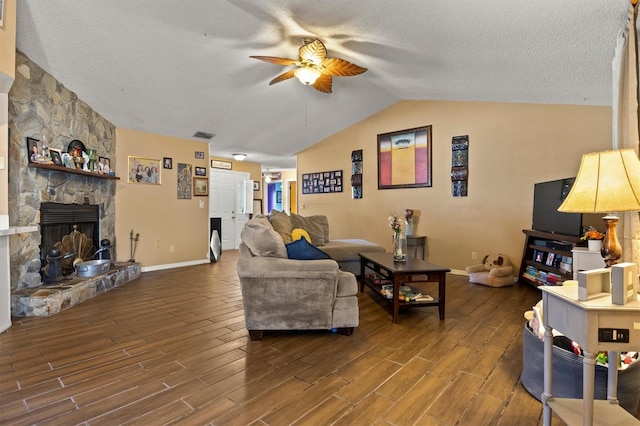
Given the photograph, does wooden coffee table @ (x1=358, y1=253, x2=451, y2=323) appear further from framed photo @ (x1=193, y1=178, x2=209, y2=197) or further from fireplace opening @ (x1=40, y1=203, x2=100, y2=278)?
framed photo @ (x1=193, y1=178, x2=209, y2=197)

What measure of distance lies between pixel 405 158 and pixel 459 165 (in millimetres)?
944

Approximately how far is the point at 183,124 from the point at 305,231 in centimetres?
269

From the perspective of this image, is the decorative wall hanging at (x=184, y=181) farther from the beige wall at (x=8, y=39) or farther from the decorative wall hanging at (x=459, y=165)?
the decorative wall hanging at (x=459, y=165)

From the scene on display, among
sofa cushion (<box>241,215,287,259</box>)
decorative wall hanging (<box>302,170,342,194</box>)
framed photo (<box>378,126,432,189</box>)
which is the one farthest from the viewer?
decorative wall hanging (<box>302,170,342,194</box>)

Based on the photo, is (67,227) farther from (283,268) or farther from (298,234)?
(283,268)

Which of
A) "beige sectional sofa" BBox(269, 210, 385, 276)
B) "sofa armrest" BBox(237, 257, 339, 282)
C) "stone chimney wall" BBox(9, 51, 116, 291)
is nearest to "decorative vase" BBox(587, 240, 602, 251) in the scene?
"beige sectional sofa" BBox(269, 210, 385, 276)

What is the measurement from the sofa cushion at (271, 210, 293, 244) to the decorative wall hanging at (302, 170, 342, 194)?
2416mm

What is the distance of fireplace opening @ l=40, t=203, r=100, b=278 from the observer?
3506 millimetres

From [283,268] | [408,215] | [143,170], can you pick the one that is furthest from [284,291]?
[143,170]

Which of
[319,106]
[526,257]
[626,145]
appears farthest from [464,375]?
[319,106]

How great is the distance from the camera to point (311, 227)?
15.5 feet

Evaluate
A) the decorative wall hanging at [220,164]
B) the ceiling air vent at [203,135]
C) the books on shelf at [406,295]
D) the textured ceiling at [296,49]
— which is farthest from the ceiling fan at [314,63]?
the decorative wall hanging at [220,164]

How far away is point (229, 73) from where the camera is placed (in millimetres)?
3910

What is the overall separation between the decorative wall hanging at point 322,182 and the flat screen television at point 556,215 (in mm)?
3483
